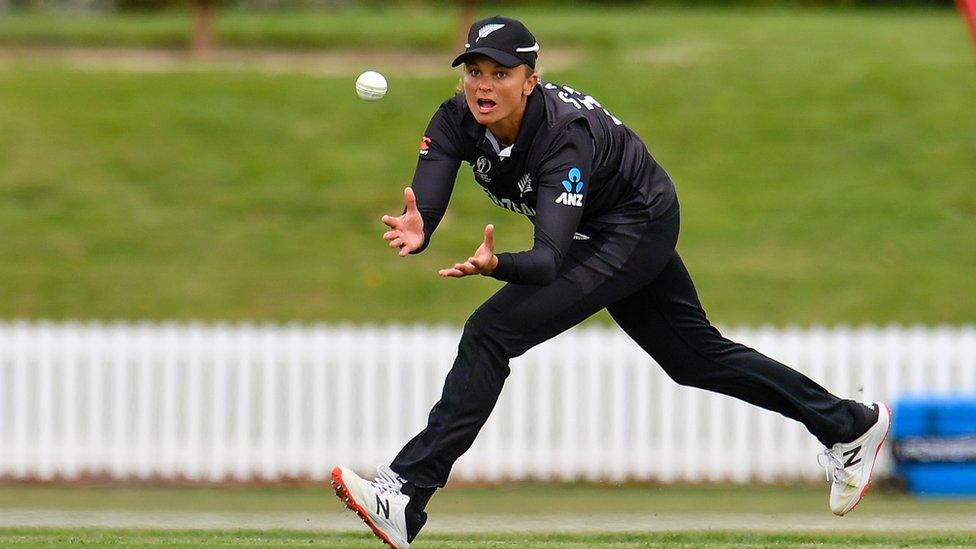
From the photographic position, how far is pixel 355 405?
10.8 m

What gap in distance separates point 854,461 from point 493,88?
2.27 m

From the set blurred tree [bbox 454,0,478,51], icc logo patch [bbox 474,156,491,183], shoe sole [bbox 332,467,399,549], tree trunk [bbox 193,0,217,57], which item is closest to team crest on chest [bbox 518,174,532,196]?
icc logo patch [bbox 474,156,491,183]

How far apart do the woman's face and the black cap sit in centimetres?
3

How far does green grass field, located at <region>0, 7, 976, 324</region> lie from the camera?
13062 millimetres

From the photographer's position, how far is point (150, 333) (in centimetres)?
1074

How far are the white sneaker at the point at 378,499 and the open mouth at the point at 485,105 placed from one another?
1.34m

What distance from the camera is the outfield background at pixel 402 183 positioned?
41.1 feet

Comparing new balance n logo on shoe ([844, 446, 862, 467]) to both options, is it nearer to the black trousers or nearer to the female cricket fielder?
the black trousers

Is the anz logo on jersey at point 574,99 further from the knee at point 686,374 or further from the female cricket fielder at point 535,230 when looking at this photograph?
the knee at point 686,374


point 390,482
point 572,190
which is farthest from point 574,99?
point 390,482

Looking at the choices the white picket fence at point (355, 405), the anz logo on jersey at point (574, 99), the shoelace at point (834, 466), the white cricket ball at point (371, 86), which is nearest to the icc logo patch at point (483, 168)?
the anz logo on jersey at point (574, 99)

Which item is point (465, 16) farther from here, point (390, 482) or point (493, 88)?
point (390, 482)

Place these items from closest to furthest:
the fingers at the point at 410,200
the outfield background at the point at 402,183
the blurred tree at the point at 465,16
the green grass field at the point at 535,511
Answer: the fingers at the point at 410,200, the green grass field at the point at 535,511, the outfield background at the point at 402,183, the blurred tree at the point at 465,16

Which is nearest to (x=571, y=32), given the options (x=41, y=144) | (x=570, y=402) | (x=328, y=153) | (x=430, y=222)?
(x=328, y=153)
